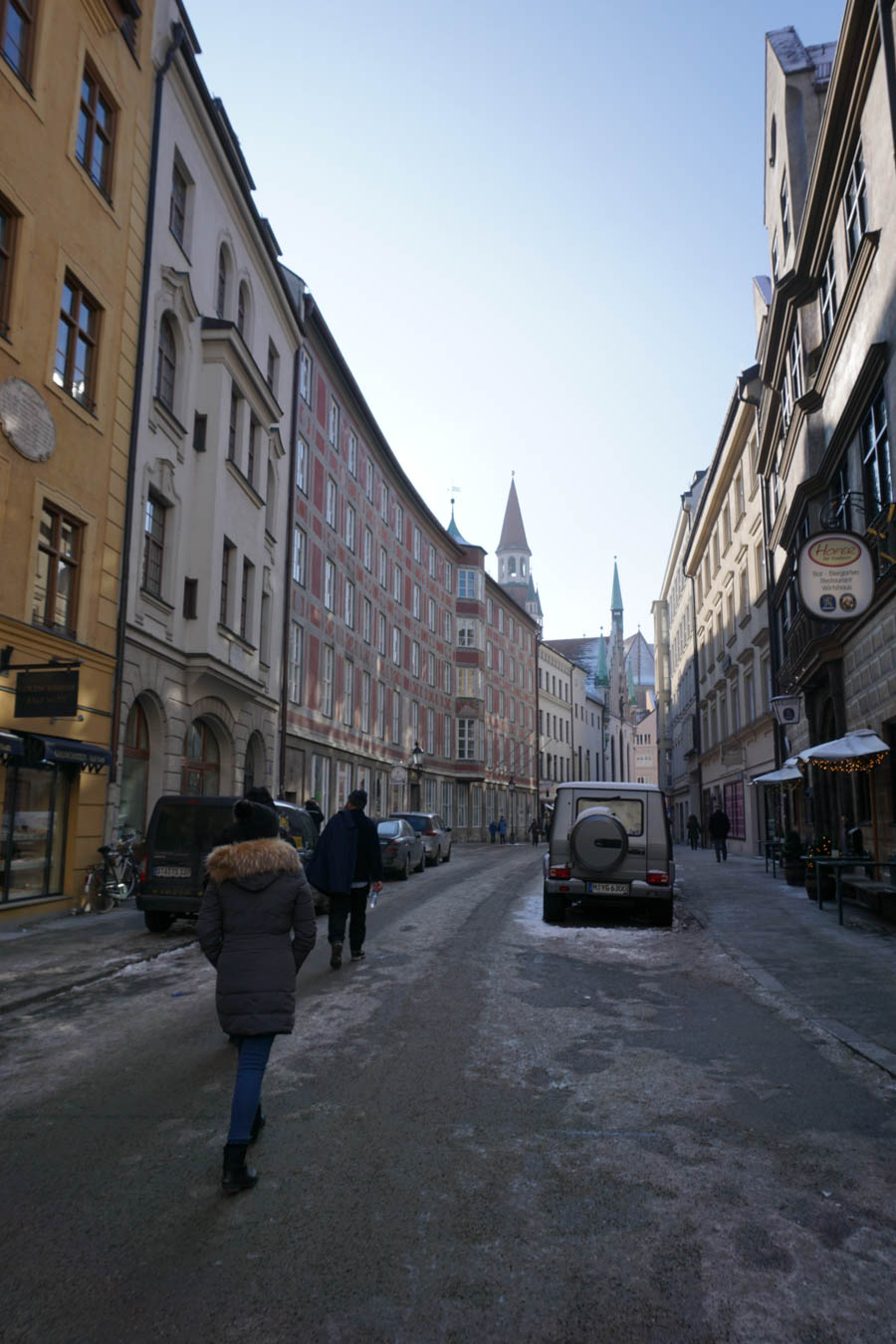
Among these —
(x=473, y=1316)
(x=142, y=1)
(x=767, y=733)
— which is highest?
(x=142, y=1)

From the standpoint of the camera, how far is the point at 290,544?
1163 inches

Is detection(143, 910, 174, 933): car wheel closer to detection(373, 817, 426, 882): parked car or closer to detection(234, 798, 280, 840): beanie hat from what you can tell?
detection(373, 817, 426, 882): parked car

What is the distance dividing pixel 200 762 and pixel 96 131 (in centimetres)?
1240

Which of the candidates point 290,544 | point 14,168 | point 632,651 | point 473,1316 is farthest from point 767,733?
point 632,651

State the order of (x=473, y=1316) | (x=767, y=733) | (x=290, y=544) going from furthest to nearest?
(x=767, y=733) < (x=290, y=544) < (x=473, y=1316)

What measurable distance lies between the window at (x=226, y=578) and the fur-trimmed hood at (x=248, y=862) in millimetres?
18332

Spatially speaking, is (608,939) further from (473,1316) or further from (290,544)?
(290,544)

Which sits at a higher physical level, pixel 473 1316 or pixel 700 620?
pixel 700 620

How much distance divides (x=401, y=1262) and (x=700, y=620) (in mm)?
48362

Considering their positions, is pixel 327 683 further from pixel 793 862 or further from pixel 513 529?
pixel 513 529

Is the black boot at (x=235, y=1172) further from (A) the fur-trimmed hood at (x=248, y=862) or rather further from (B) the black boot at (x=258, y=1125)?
(A) the fur-trimmed hood at (x=248, y=862)

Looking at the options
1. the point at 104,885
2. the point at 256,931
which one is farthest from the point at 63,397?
the point at 256,931

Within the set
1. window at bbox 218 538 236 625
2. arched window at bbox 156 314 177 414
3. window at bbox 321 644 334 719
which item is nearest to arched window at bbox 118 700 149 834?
window at bbox 218 538 236 625

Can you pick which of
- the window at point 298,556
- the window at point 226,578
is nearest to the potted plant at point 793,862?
the window at point 226,578
